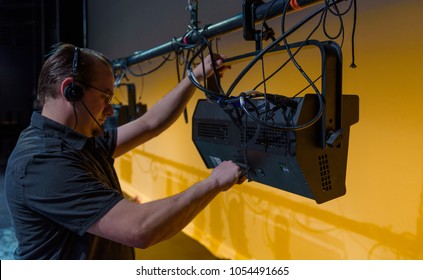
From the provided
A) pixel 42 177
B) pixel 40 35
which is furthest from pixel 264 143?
pixel 40 35

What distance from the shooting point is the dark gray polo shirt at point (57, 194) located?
0.84 meters

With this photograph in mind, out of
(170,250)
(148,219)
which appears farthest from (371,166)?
(170,250)

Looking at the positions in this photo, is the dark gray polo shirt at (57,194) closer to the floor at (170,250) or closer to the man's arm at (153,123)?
the man's arm at (153,123)

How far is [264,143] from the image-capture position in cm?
82

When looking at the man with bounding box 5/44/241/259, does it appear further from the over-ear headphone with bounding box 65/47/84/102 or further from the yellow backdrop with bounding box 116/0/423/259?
the yellow backdrop with bounding box 116/0/423/259

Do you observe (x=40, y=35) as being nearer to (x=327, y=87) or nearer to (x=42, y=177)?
(x=42, y=177)

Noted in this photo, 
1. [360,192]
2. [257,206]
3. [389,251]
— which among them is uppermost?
[360,192]

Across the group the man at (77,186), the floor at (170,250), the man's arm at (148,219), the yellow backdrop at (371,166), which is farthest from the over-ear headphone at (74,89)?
the floor at (170,250)

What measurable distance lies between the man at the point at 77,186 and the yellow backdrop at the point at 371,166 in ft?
2.25

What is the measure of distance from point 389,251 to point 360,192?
25cm

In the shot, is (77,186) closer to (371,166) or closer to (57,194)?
(57,194)

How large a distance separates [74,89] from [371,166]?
115 cm

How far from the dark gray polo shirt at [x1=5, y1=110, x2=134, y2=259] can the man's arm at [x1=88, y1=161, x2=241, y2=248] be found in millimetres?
27

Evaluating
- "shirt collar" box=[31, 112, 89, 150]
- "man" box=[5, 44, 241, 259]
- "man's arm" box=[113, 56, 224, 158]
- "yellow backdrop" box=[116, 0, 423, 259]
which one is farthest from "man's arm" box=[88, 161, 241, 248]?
"yellow backdrop" box=[116, 0, 423, 259]
